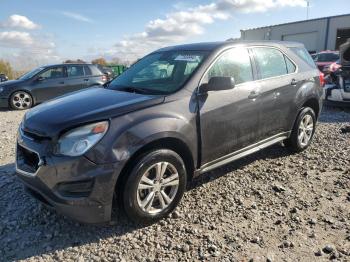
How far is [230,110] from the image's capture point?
3982mm

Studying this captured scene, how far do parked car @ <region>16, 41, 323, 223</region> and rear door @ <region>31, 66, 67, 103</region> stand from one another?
7545 mm

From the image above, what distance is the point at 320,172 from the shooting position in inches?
190

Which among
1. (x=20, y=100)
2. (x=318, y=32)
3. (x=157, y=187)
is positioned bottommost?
(x=20, y=100)

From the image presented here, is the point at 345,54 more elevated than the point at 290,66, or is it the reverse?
the point at 290,66

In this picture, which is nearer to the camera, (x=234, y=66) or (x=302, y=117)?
(x=234, y=66)

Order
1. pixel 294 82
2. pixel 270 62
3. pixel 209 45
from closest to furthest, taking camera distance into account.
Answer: pixel 209 45 → pixel 270 62 → pixel 294 82

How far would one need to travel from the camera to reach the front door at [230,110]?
3787 millimetres

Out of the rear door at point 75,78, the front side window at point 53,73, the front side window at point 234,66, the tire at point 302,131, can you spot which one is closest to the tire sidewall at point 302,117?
the tire at point 302,131

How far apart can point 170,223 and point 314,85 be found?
3.40 meters

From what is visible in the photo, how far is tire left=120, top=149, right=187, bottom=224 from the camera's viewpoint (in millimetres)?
3203

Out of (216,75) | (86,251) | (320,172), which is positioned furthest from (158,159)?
(320,172)

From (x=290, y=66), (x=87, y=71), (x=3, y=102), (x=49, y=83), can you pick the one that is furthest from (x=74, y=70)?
(x=290, y=66)

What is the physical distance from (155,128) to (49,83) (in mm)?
9359

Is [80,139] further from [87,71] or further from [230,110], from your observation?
[87,71]
